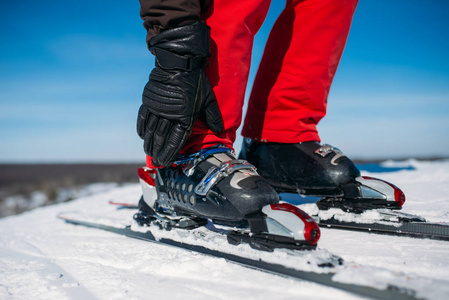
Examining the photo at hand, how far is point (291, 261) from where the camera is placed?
0.70 meters

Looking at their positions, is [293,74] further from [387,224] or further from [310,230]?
[310,230]

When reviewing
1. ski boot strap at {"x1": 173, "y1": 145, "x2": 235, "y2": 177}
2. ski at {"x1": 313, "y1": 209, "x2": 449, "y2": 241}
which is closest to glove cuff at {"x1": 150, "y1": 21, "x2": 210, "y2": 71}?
ski boot strap at {"x1": 173, "y1": 145, "x2": 235, "y2": 177}

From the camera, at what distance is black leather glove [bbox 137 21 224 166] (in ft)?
2.93

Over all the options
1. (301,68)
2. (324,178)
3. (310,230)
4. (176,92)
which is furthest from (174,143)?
(301,68)

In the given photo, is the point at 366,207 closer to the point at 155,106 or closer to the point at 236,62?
the point at 236,62

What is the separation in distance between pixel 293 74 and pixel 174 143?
2.20ft

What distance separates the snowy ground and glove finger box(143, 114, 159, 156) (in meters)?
0.33

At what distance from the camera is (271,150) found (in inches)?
52.0

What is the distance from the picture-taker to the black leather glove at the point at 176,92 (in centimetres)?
89

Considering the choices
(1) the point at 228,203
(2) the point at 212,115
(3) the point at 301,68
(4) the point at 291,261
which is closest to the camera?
(4) the point at 291,261

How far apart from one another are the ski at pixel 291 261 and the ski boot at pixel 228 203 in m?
0.03

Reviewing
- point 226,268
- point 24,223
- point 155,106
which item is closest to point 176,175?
point 155,106

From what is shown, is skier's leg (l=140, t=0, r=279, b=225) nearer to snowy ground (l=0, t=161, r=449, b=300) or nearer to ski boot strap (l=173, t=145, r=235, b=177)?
ski boot strap (l=173, t=145, r=235, b=177)

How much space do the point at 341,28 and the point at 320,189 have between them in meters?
0.69
